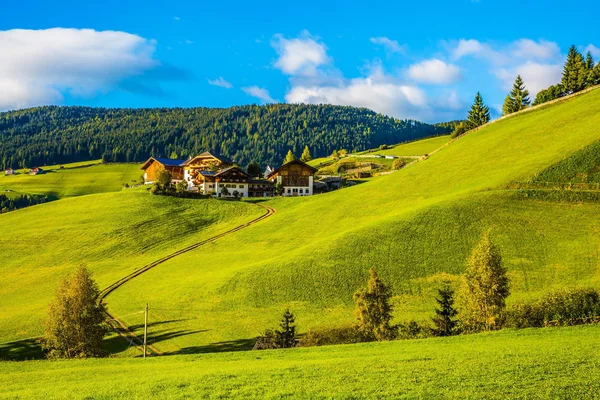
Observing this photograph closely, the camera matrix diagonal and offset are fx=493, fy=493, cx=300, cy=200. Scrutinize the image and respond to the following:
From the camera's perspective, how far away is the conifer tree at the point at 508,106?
151 meters

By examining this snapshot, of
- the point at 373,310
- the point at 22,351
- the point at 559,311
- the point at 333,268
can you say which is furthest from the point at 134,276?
the point at 559,311

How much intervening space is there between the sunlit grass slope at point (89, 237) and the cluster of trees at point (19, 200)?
238 ft

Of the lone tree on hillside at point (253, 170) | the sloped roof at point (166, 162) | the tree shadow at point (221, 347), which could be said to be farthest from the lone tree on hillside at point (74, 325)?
the sloped roof at point (166, 162)

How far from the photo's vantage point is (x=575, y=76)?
134500 mm

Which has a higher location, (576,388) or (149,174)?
(149,174)

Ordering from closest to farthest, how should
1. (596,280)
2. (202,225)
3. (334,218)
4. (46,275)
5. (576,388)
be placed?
(576,388) → (596,280) → (46,275) → (334,218) → (202,225)

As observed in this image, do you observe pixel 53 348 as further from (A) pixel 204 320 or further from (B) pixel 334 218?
(B) pixel 334 218

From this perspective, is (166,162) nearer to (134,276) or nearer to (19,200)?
(19,200)

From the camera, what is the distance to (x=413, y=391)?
20484mm

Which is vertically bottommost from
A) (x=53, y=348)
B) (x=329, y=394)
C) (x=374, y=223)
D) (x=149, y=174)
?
(x=53, y=348)

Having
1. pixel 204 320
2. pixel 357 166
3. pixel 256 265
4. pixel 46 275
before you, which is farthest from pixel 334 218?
pixel 357 166

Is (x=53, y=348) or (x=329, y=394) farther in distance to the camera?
(x=53, y=348)

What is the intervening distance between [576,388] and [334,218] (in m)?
67.3

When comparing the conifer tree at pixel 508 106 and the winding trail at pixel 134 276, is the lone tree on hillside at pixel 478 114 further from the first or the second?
the winding trail at pixel 134 276
